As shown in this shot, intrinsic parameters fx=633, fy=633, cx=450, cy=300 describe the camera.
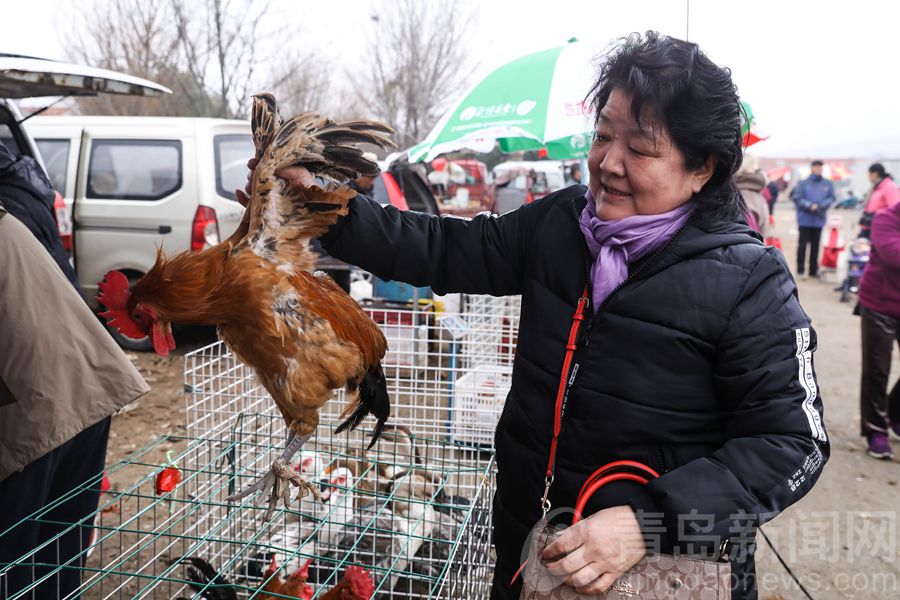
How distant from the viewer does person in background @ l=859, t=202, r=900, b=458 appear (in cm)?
481

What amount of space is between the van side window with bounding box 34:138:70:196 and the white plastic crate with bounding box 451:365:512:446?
5236 mm

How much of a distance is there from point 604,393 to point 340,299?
2.61ft

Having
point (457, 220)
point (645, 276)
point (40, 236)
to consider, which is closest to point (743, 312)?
point (645, 276)

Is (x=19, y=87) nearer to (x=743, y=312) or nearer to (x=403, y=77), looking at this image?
(x=743, y=312)

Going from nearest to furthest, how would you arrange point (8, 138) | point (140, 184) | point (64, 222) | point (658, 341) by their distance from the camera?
point (658, 341)
point (8, 138)
point (64, 222)
point (140, 184)

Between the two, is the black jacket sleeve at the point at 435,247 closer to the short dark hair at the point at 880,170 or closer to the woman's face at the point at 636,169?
the woman's face at the point at 636,169

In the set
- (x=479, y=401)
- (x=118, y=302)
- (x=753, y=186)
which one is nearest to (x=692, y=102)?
(x=118, y=302)

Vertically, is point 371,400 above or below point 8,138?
below

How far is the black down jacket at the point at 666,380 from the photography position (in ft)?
4.56

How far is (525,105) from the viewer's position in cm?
575

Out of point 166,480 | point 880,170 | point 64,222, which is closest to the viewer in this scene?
point 166,480

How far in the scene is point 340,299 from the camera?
6.09 ft

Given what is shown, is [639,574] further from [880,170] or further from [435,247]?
[880,170]

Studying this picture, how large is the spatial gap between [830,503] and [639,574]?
3876 millimetres
